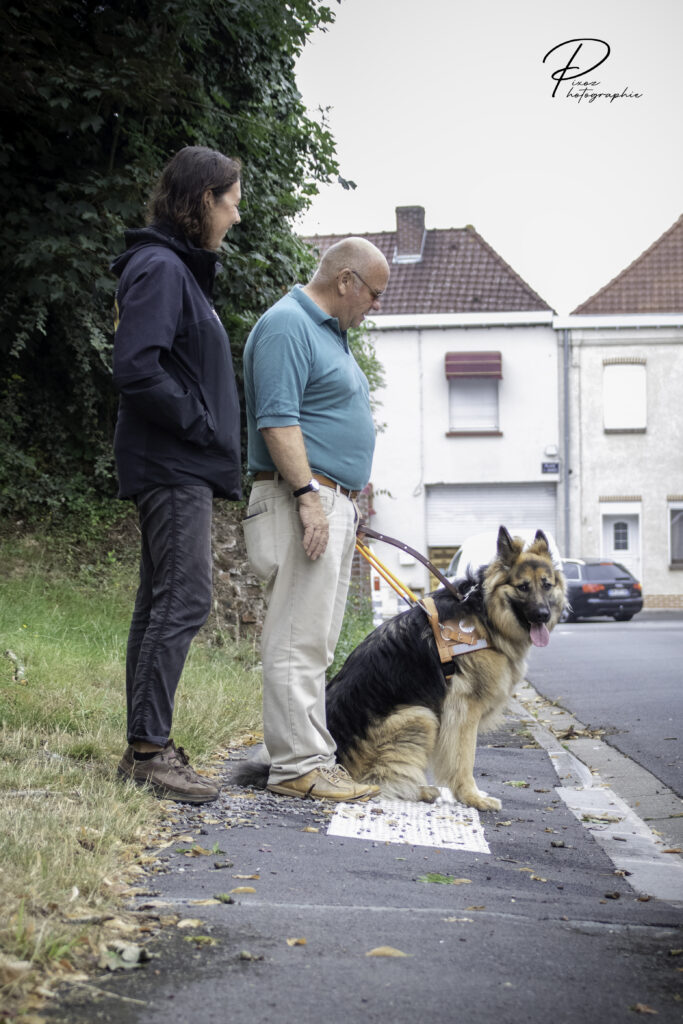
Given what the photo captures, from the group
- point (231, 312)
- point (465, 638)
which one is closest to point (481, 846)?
point (465, 638)

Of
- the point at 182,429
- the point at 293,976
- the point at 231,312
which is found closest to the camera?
the point at 293,976

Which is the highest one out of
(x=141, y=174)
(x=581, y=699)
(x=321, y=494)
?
(x=141, y=174)

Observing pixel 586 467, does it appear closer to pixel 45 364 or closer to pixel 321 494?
pixel 45 364

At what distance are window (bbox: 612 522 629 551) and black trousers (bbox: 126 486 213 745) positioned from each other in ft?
87.2

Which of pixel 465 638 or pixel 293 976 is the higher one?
pixel 465 638

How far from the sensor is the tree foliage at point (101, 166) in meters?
8.54

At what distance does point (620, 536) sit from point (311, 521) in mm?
26340

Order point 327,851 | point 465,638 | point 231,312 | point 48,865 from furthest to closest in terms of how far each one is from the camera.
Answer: point 231,312 < point 465,638 < point 327,851 < point 48,865

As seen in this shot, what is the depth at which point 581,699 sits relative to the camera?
9.55 meters

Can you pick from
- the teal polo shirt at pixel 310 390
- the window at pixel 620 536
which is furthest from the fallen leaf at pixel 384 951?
the window at pixel 620 536

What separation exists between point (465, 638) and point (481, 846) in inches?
44.9

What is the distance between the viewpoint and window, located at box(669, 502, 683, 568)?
2919 cm

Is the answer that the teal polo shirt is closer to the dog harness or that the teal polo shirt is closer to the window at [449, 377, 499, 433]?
the dog harness

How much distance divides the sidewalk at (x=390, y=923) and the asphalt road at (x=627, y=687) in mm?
2231
